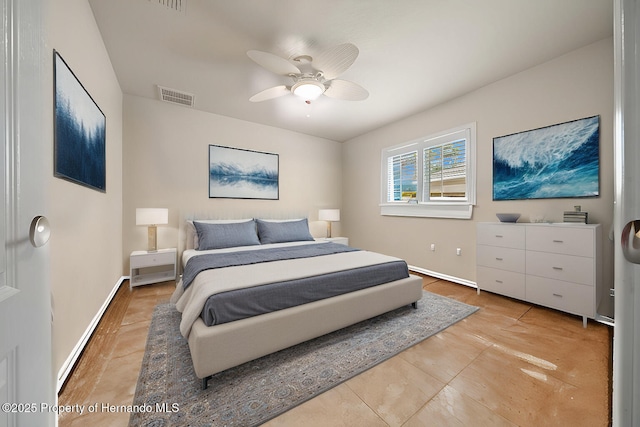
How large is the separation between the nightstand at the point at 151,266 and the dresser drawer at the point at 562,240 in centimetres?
433

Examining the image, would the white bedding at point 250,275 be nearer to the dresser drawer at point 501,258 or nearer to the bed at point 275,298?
the bed at point 275,298

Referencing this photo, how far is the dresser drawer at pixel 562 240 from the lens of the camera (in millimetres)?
2145

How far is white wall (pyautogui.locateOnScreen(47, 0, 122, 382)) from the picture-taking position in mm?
1397

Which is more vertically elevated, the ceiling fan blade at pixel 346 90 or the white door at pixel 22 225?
the ceiling fan blade at pixel 346 90

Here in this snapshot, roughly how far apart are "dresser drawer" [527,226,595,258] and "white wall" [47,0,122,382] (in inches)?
142

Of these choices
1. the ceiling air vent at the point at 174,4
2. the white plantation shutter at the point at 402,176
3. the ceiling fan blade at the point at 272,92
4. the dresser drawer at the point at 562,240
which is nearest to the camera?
the ceiling air vent at the point at 174,4

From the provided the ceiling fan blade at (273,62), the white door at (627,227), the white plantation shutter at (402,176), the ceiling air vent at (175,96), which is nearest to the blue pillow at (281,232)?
the white plantation shutter at (402,176)

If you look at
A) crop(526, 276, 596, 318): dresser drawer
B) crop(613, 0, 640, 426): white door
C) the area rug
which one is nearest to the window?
crop(526, 276, 596, 318): dresser drawer

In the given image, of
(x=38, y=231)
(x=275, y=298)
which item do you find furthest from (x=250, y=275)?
(x=38, y=231)

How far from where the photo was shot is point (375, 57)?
243 cm

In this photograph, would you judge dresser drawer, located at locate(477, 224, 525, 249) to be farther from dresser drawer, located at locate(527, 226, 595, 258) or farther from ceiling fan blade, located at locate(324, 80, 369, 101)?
ceiling fan blade, located at locate(324, 80, 369, 101)

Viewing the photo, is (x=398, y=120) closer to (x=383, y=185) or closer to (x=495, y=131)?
(x=383, y=185)

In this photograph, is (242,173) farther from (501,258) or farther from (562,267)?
(562,267)

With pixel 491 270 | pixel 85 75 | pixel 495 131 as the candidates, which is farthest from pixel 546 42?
pixel 85 75
